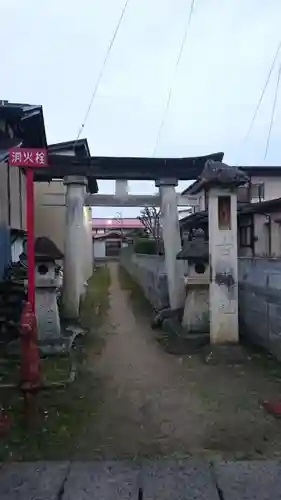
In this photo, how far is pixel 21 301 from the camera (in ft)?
31.9

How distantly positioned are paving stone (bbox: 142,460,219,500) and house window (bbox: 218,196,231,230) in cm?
501

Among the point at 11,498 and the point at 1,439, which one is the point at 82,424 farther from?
the point at 11,498

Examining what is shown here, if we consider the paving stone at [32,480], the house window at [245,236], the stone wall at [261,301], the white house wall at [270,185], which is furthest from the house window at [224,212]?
the white house wall at [270,185]

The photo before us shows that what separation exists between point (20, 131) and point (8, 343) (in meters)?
→ 4.16

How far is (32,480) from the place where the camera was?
150 inches

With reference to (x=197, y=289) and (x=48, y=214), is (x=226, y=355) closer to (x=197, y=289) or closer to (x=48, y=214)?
(x=197, y=289)

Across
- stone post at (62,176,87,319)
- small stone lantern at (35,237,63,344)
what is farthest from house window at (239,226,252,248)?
small stone lantern at (35,237,63,344)

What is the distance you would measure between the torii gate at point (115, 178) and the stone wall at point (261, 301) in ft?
7.15

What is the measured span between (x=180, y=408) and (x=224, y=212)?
402 centimetres

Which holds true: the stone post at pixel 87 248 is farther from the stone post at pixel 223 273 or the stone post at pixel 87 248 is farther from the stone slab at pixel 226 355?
the stone slab at pixel 226 355

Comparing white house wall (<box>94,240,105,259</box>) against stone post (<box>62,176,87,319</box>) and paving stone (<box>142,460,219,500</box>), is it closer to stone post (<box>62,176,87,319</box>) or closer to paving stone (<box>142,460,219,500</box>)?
stone post (<box>62,176,87,319</box>)

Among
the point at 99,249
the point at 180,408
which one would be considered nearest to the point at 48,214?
the point at 180,408

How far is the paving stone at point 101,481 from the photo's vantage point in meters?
3.57

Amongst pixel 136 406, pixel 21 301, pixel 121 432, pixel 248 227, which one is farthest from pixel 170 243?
pixel 248 227
